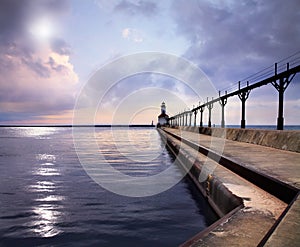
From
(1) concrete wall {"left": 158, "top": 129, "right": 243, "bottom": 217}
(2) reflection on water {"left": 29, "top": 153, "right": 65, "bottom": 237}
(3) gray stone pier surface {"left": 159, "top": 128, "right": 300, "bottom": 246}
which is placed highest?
(3) gray stone pier surface {"left": 159, "top": 128, "right": 300, "bottom": 246}

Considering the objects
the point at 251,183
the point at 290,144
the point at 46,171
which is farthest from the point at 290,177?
the point at 46,171

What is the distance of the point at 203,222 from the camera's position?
5.41m

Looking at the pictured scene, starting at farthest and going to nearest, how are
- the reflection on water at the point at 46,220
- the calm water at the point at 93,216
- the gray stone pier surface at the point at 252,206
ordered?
1. the reflection on water at the point at 46,220
2. the calm water at the point at 93,216
3. the gray stone pier surface at the point at 252,206

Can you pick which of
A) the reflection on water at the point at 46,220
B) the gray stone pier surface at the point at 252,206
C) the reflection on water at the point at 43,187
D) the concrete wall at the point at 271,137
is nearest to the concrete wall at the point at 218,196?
the gray stone pier surface at the point at 252,206

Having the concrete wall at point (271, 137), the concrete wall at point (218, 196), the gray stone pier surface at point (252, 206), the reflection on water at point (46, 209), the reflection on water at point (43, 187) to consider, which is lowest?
the reflection on water at point (43, 187)

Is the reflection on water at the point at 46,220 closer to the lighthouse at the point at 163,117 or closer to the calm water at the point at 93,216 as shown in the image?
the calm water at the point at 93,216

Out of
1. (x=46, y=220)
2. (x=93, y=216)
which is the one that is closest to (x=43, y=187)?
(x=46, y=220)

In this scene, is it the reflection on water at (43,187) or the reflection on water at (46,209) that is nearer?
the reflection on water at (46,209)

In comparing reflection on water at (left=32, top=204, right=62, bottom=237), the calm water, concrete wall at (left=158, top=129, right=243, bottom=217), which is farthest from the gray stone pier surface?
reflection on water at (left=32, top=204, right=62, bottom=237)

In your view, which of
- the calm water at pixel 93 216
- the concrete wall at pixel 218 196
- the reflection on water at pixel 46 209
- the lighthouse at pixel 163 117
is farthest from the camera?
the lighthouse at pixel 163 117

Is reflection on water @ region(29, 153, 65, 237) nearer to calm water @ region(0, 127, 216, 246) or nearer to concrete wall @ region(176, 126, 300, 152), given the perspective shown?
calm water @ region(0, 127, 216, 246)

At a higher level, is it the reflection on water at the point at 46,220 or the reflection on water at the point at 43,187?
the reflection on water at the point at 46,220

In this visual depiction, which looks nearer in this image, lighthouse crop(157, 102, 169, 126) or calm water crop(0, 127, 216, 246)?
calm water crop(0, 127, 216, 246)

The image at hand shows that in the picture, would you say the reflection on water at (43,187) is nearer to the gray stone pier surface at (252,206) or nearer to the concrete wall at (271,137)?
the gray stone pier surface at (252,206)
